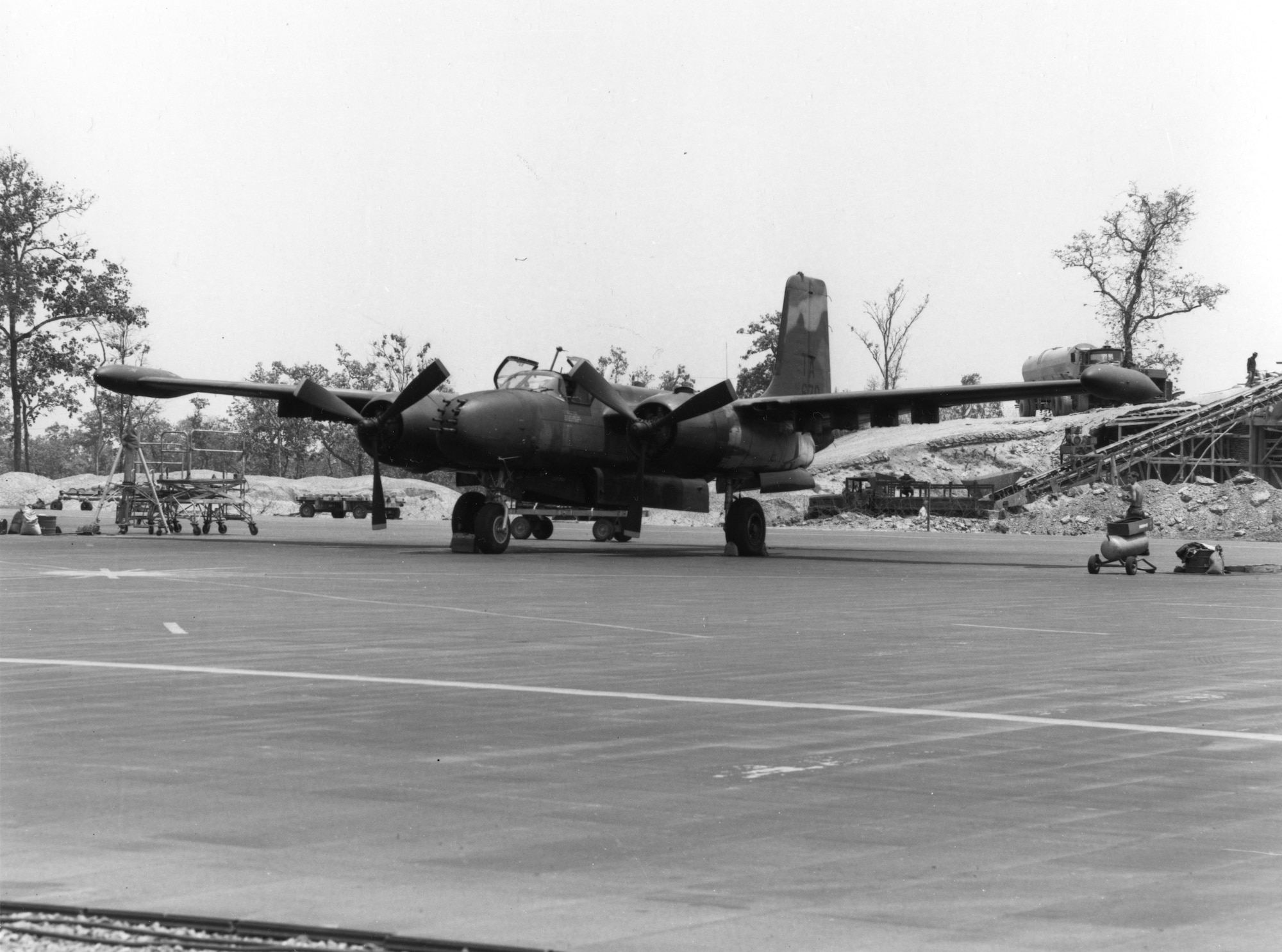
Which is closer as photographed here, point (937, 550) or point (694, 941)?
point (694, 941)

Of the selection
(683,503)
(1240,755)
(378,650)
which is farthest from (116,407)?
(1240,755)

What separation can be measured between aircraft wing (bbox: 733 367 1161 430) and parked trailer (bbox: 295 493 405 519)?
45216mm

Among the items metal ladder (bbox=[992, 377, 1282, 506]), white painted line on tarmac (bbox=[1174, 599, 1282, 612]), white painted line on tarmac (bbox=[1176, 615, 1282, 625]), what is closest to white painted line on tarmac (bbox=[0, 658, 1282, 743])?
white painted line on tarmac (bbox=[1176, 615, 1282, 625])

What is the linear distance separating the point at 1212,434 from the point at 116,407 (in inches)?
3003

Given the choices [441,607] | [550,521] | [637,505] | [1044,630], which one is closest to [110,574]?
[441,607]

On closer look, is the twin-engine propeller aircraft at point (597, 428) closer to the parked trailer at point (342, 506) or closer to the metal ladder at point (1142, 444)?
the metal ladder at point (1142, 444)

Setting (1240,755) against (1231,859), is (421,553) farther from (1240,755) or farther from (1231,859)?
(1231,859)

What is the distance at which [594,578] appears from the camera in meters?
23.3

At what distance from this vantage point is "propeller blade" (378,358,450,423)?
30.9 m

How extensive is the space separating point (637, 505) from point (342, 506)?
5026 centimetres

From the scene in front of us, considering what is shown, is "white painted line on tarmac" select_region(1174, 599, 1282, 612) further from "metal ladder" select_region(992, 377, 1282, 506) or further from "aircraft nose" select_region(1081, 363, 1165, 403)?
"metal ladder" select_region(992, 377, 1282, 506)

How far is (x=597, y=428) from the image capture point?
32969mm

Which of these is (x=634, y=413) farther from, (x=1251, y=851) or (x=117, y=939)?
(x=117, y=939)

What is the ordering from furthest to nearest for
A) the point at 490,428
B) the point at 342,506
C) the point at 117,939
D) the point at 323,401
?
1. the point at 342,506
2. the point at 323,401
3. the point at 490,428
4. the point at 117,939
